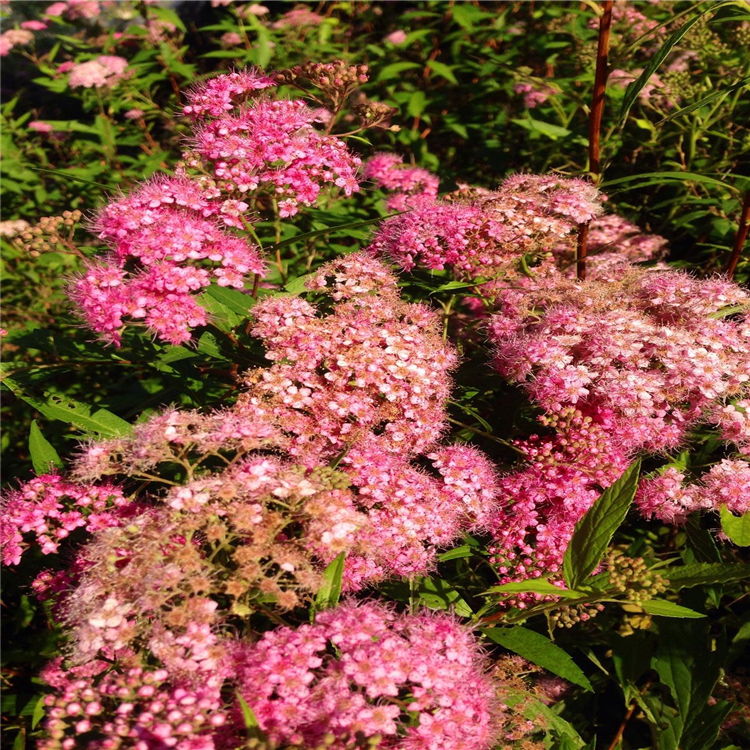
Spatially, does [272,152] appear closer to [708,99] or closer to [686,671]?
[708,99]

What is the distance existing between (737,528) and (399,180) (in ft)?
7.00

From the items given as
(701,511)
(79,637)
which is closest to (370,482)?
(79,637)

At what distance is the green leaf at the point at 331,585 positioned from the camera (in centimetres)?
Result: 161

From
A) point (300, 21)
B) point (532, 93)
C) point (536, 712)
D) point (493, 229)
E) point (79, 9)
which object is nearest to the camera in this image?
point (536, 712)

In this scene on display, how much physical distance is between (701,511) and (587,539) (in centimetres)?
75

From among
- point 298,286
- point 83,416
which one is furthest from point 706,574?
point 83,416

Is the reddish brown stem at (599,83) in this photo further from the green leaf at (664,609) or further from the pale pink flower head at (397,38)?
the pale pink flower head at (397,38)

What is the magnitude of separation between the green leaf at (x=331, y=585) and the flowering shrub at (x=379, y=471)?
0.03 ft

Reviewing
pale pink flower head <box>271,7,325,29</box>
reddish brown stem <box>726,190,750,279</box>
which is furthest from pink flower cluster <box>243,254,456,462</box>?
pale pink flower head <box>271,7,325,29</box>

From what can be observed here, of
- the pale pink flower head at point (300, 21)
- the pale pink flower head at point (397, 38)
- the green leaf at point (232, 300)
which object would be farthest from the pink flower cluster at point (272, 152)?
the pale pink flower head at point (300, 21)

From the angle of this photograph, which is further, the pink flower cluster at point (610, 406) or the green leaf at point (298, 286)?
the green leaf at point (298, 286)

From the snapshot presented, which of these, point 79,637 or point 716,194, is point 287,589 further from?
point 716,194

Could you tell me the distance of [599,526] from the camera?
5.36 feet

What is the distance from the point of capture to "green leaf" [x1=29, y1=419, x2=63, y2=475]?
227 centimetres
